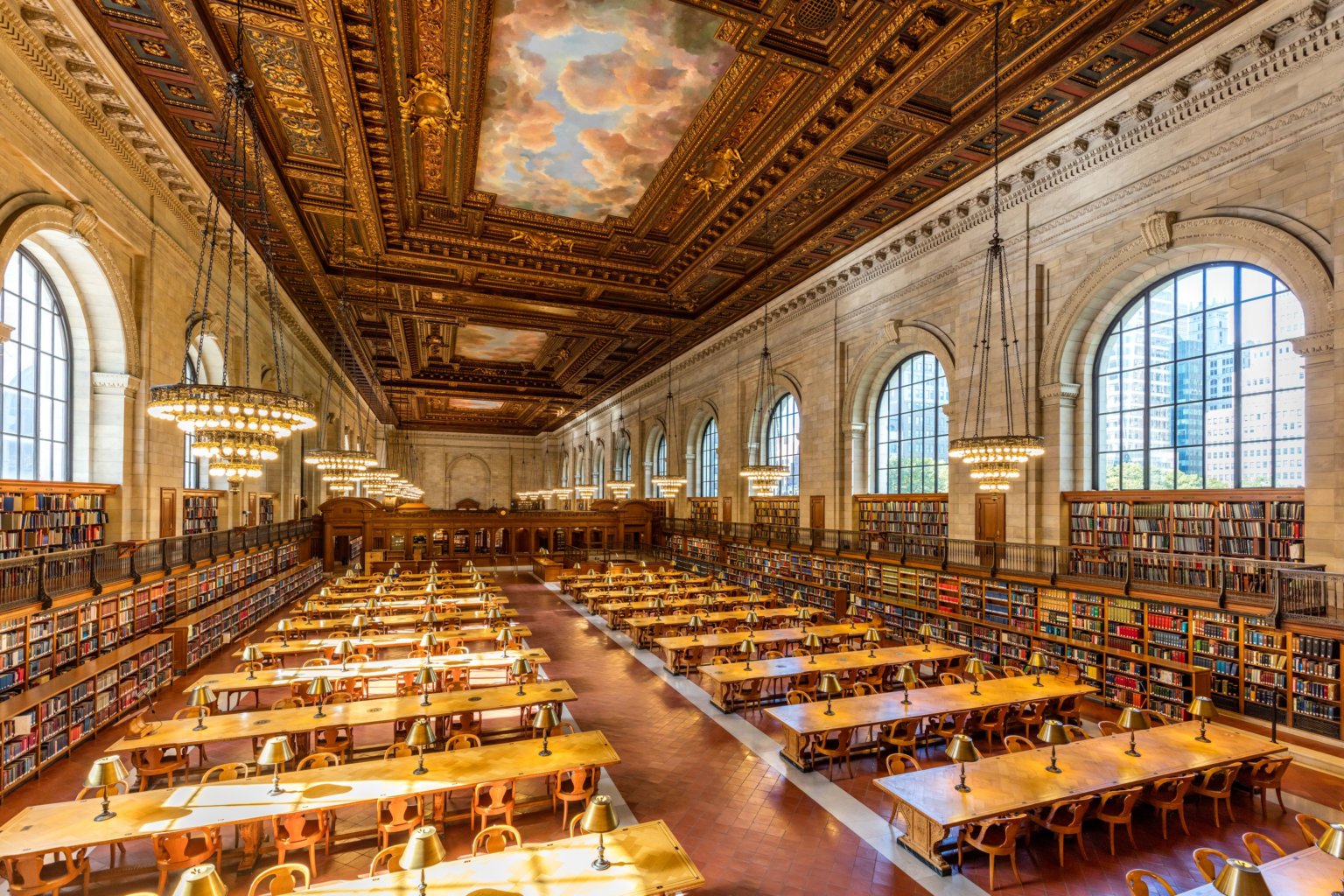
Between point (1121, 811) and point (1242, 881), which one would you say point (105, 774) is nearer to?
point (1242, 881)

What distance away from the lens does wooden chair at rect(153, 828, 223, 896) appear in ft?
15.3

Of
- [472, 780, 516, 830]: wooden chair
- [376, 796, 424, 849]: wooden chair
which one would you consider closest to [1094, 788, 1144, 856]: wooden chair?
[472, 780, 516, 830]: wooden chair

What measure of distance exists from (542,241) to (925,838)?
12300 millimetres

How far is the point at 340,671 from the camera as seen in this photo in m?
8.59

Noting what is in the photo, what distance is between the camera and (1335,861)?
4426mm

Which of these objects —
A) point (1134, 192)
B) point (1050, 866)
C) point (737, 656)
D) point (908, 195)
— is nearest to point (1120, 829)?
point (1050, 866)

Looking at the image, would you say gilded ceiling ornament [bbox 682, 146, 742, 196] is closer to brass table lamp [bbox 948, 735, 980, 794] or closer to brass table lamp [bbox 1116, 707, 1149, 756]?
brass table lamp [bbox 948, 735, 980, 794]

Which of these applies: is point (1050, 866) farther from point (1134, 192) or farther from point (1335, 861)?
point (1134, 192)

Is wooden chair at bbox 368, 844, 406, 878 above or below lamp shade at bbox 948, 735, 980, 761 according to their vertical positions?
below

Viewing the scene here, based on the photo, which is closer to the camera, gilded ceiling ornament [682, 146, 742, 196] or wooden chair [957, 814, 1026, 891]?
wooden chair [957, 814, 1026, 891]

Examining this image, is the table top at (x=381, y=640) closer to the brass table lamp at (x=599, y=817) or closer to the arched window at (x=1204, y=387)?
the brass table lamp at (x=599, y=817)

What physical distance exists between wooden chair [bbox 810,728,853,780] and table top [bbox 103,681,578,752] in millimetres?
2809

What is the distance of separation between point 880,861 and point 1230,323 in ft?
27.9

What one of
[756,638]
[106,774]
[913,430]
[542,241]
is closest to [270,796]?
[106,774]
